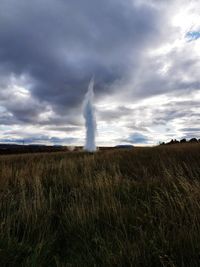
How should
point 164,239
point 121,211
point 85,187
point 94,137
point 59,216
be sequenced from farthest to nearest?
point 94,137 → point 85,187 → point 59,216 → point 121,211 → point 164,239

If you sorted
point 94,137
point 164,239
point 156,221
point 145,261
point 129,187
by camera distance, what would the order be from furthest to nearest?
point 94,137
point 129,187
point 156,221
point 164,239
point 145,261

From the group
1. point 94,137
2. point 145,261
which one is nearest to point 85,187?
point 145,261

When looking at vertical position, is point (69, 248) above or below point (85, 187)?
below

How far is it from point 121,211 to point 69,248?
102 centimetres

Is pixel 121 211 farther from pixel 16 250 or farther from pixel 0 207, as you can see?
pixel 0 207

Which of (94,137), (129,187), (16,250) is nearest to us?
(16,250)

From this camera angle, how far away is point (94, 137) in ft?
120

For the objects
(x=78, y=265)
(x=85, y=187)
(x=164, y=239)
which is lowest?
(x=78, y=265)

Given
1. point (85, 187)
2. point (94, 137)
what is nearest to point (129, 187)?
point (85, 187)

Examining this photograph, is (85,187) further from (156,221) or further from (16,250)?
(16,250)

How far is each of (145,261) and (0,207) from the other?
2931 millimetres

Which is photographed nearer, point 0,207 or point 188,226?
point 188,226

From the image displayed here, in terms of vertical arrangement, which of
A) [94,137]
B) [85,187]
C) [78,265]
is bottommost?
[78,265]

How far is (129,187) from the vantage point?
6098 mm
